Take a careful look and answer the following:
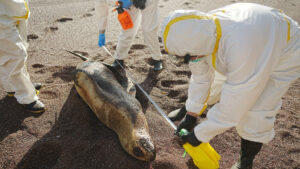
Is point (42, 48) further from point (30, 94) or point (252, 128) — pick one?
point (252, 128)

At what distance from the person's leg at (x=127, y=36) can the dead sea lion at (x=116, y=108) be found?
2.45 ft

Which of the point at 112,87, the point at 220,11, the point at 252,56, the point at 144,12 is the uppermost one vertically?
the point at 220,11

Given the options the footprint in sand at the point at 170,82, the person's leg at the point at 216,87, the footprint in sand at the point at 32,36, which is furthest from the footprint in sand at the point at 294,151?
the footprint in sand at the point at 32,36

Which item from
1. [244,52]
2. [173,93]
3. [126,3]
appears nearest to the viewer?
[244,52]

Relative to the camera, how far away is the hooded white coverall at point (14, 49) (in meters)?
2.23

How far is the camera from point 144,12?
321 centimetres

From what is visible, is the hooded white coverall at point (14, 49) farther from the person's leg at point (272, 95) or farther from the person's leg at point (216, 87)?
the person's leg at point (272, 95)

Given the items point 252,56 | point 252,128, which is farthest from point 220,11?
point 252,128

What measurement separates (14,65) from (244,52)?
234cm

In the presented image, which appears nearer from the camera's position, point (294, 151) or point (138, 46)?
point (294, 151)

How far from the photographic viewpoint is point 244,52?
138 centimetres

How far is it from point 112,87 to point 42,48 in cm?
223

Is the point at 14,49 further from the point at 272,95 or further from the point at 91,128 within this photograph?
the point at 272,95

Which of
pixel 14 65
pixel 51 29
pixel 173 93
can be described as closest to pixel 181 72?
pixel 173 93
